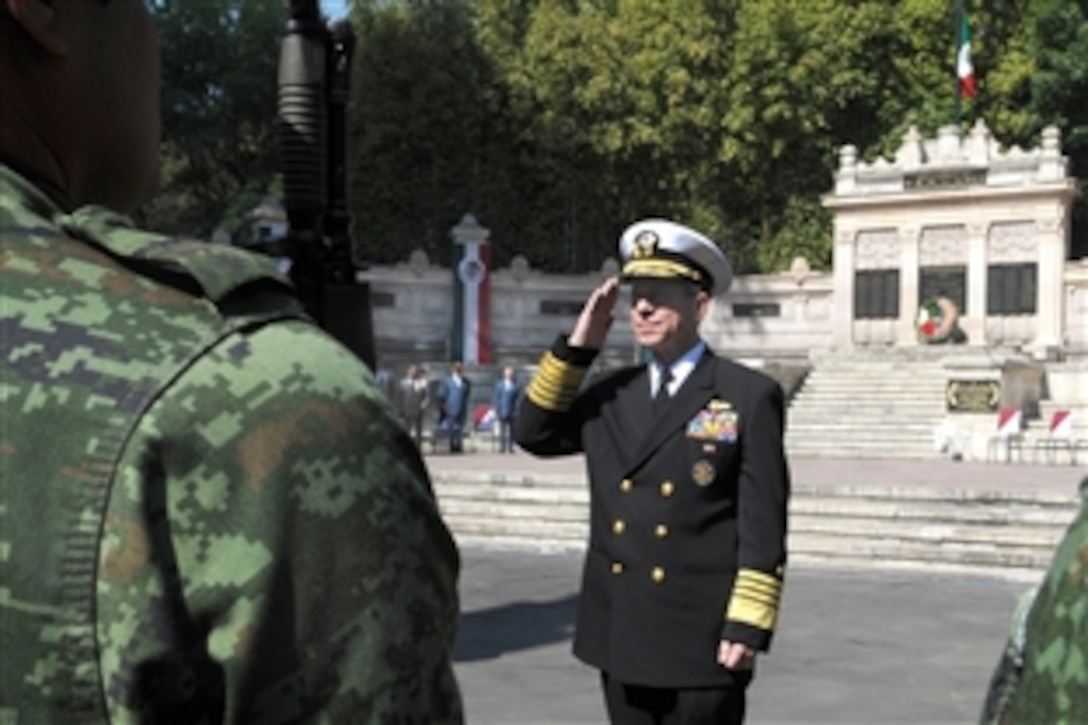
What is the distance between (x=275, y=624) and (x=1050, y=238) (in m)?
32.4

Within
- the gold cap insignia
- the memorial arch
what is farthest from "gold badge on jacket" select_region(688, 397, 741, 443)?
the memorial arch

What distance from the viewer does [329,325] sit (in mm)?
4785

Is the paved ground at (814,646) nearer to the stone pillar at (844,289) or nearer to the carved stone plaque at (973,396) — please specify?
the carved stone plaque at (973,396)

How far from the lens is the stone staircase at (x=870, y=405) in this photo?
948 inches

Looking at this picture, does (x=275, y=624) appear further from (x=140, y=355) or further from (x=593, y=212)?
(x=593, y=212)

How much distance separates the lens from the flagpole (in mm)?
34094

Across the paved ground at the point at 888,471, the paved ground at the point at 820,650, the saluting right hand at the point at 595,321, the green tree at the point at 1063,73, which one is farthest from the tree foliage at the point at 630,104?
the saluting right hand at the point at 595,321

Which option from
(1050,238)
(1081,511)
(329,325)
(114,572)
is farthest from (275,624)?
(1050,238)

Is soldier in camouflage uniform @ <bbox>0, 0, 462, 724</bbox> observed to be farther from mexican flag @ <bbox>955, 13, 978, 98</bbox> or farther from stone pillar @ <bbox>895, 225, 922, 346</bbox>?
mexican flag @ <bbox>955, 13, 978, 98</bbox>

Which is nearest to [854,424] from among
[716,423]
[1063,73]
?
[1063,73]

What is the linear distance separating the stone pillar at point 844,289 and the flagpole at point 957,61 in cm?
427

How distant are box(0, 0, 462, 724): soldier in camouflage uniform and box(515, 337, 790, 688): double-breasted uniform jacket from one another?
2.48 m

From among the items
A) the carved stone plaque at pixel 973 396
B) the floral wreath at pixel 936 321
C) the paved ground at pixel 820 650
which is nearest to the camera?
the paved ground at pixel 820 650

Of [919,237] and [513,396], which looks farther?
[919,237]
